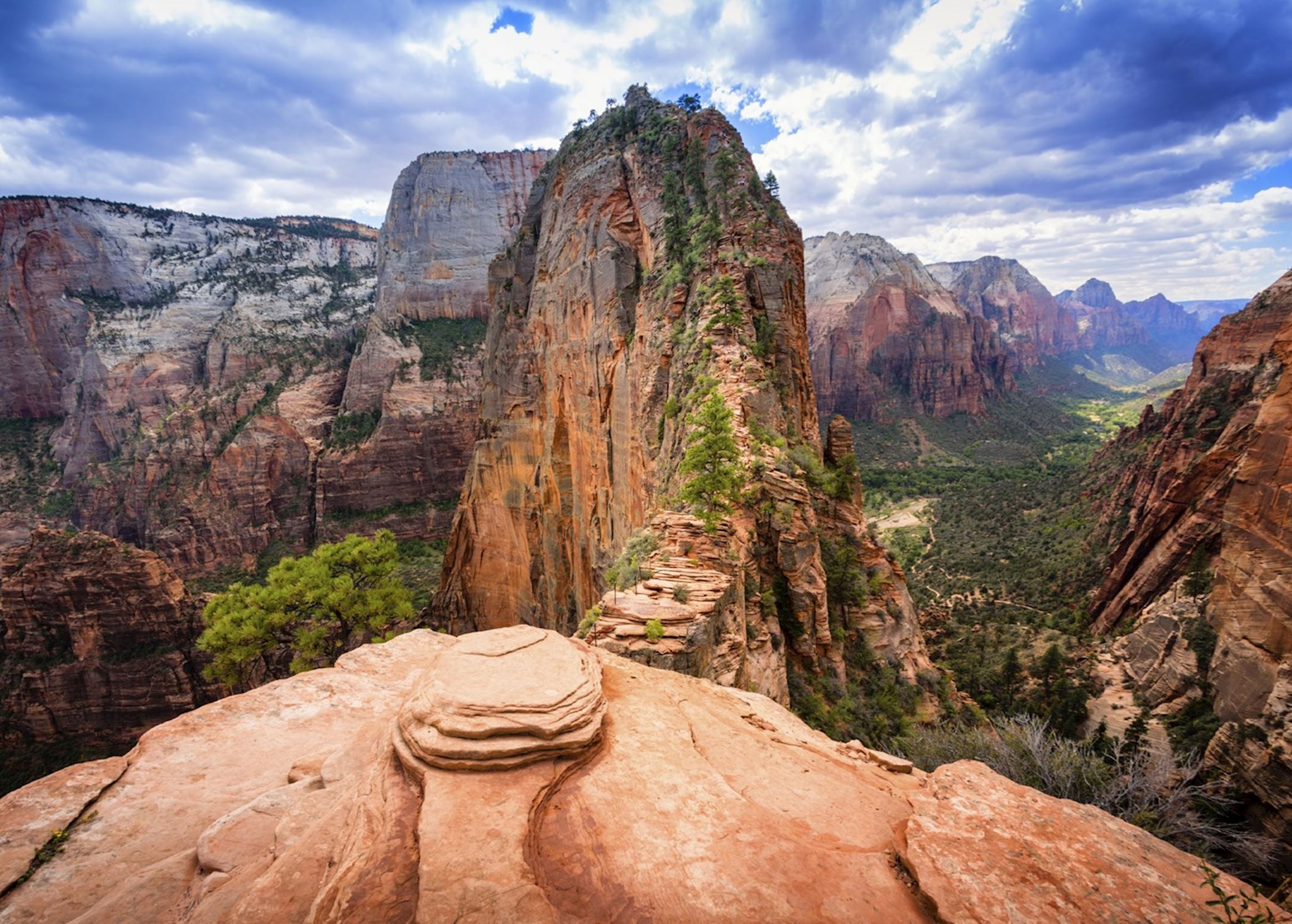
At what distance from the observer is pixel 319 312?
86938 mm

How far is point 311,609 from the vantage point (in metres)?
22.7

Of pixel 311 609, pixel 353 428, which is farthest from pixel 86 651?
pixel 353 428

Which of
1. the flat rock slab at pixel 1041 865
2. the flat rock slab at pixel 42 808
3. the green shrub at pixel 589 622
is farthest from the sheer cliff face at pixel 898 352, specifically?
the flat rock slab at pixel 42 808

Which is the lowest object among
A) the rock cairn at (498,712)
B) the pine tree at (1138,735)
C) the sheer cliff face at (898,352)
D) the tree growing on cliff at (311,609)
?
the pine tree at (1138,735)

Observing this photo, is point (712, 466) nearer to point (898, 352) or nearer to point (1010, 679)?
point (1010, 679)

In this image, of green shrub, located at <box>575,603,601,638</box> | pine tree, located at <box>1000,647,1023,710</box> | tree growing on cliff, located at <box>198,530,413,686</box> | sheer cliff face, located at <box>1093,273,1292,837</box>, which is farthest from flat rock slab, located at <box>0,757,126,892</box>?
pine tree, located at <box>1000,647,1023,710</box>

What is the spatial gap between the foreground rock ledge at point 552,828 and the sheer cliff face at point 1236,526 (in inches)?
538

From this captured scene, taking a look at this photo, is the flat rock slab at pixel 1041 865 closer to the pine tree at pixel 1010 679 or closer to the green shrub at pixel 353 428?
the pine tree at pixel 1010 679

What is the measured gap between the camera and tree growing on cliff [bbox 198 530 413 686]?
69.2ft

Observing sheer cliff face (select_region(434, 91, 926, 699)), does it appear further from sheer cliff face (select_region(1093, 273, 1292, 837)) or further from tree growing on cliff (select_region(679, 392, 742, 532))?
sheer cliff face (select_region(1093, 273, 1292, 837))

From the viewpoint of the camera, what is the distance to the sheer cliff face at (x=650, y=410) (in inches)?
515

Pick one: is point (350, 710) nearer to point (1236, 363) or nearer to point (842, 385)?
point (1236, 363)

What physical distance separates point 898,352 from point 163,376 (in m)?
143

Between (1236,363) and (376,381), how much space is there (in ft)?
296
